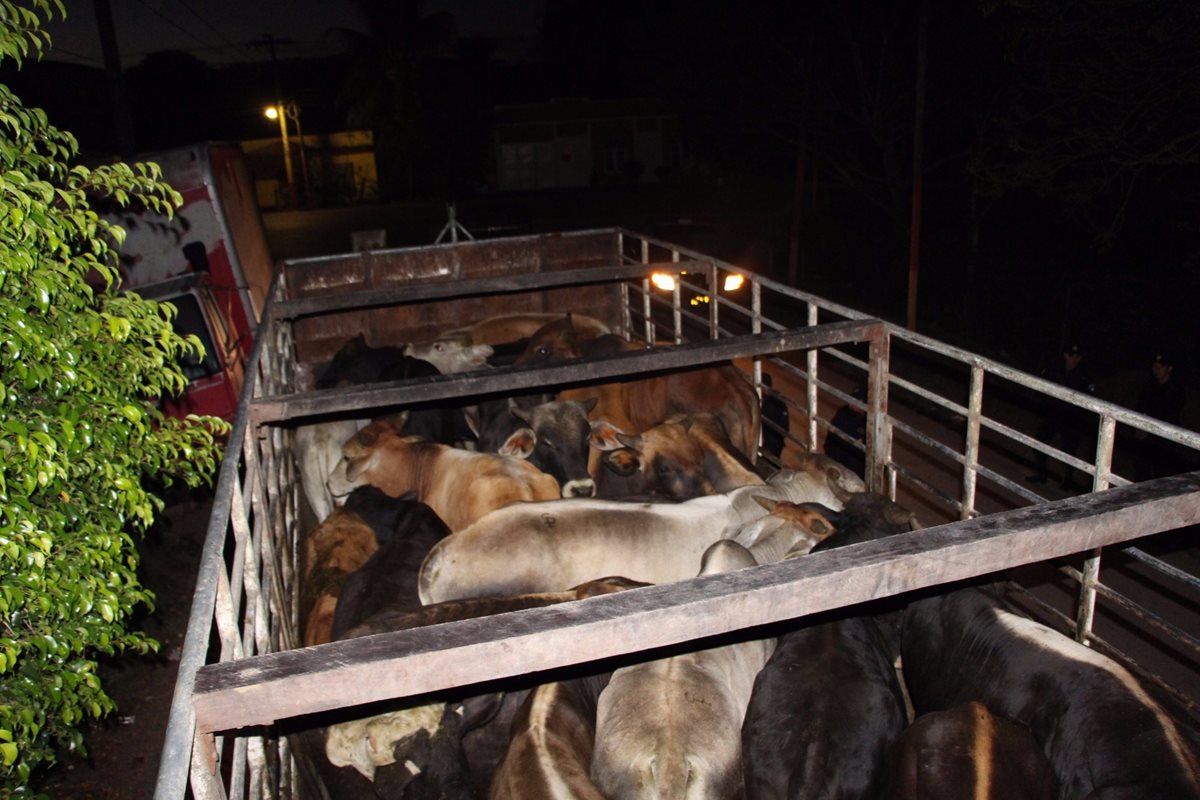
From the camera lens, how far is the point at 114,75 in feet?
45.4

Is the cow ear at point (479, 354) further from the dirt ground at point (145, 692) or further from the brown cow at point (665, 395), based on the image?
the dirt ground at point (145, 692)

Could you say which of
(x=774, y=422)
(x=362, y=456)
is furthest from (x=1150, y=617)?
(x=362, y=456)

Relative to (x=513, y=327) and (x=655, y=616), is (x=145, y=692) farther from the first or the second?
(x=655, y=616)

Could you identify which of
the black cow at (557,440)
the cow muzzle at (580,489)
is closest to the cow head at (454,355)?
the black cow at (557,440)

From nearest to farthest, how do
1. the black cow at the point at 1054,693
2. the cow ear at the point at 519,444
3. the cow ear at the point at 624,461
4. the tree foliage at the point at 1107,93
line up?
the black cow at the point at 1054,693 → the cow ear at the point at 624,461 → the cow ear at the point at 519,444 → the tree foliage at the point at 1107,93

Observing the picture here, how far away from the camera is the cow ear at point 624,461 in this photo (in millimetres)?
6410

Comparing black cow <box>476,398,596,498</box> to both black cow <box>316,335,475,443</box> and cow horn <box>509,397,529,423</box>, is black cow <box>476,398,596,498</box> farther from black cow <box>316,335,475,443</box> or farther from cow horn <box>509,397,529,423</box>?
black cow <box>316,335,475,443</box>

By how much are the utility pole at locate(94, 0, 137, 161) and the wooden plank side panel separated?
13285mm

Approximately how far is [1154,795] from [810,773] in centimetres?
121

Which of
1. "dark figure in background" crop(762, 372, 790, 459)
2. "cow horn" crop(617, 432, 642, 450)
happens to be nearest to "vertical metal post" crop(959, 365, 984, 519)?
"cow horn" crop(617, 432, 642, 450)

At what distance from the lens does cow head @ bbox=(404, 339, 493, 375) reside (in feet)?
29.3

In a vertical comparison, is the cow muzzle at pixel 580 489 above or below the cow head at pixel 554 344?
below

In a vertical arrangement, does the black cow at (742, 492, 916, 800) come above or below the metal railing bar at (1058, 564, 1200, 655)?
below

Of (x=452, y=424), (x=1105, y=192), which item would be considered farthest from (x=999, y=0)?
(x=452, y=424)
